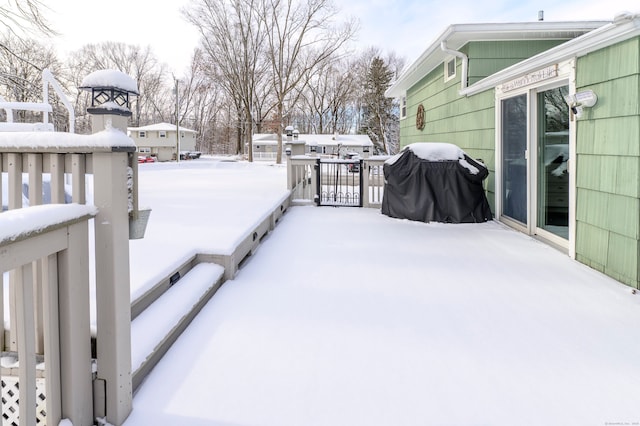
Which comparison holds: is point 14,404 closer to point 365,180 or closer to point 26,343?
point 26,343

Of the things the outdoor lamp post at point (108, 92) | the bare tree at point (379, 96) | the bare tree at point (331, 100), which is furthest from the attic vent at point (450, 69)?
the bare tree at point (331, 100)

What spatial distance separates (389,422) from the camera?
A: 1.66 meters

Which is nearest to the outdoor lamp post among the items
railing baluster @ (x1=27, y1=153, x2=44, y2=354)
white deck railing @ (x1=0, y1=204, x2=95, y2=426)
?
railing baluster @ (x1=27, y1=153, x2=44, y2=354)

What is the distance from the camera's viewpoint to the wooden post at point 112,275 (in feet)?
5.08

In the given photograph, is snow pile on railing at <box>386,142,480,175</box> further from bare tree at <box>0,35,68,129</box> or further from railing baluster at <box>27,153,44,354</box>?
bare tree at <box>0,35,68,129</box>

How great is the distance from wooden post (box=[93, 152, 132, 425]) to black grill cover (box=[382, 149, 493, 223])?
4824mm

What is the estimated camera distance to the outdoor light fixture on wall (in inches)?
146

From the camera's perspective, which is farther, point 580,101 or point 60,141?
point 580,101

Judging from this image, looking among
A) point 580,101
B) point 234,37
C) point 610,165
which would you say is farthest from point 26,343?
point 234,37

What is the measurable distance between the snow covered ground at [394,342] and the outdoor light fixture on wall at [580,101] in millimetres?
1349

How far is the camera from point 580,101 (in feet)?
12.7

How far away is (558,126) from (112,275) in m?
4.50

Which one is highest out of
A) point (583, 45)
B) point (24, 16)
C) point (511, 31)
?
point (24, 16)

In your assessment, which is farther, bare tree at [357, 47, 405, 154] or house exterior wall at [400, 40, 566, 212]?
bare tree at [357, 47, 405, 154]
